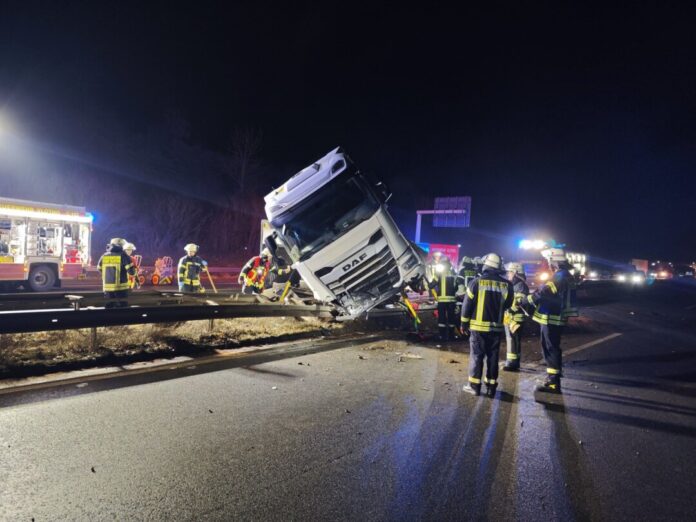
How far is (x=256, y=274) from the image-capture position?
1113 centimetres

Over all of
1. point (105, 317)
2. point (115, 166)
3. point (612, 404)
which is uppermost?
point (115, 166)

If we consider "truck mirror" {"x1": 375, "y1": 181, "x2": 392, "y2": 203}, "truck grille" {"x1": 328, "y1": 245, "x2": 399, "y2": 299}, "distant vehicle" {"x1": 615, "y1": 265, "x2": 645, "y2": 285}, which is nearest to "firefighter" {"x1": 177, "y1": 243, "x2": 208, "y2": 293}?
"truck grille" {"x1": 328, "y1": 245, "x2": 399, "y2": 299}

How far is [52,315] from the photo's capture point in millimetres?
5906

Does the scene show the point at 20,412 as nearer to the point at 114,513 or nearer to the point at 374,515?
the point at 114,513

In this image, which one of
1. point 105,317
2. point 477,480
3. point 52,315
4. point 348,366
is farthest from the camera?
point 348,366

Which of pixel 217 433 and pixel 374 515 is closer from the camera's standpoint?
pixel 374 515

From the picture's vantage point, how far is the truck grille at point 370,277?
7.52 m

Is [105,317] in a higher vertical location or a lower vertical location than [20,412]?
higher

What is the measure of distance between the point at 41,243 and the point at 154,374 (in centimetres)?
1154

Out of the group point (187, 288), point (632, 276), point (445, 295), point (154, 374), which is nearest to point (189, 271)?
point (187, 288)

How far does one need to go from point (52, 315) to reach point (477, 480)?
5.47 meters

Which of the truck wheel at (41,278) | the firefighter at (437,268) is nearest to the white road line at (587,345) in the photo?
the firefighter at (437,268)

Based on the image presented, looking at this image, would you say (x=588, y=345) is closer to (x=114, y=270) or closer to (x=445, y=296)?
(x=445, y=296)

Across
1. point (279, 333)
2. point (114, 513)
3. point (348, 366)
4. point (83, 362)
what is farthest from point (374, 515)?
point (279, 333)
